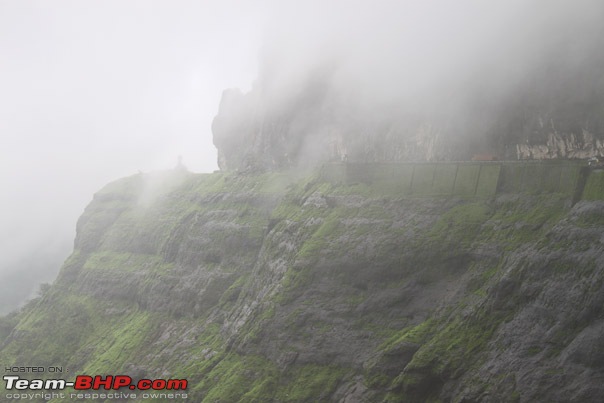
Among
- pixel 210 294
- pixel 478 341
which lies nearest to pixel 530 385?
pixel 478 341

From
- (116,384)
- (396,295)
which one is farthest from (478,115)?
(116,384)

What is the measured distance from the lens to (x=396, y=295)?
342 feet

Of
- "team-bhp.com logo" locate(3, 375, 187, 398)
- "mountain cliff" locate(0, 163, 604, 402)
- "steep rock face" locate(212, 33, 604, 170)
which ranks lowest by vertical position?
"team-bhp.com logo" locate(3, 375, 187, 398)

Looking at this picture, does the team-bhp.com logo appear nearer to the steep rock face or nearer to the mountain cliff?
the mountain cliff

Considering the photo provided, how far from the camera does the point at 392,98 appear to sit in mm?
140500

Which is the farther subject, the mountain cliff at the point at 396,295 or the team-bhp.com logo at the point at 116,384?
the team-bhp.com logo at the point at 116,384

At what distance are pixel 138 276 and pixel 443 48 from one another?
125598 mm

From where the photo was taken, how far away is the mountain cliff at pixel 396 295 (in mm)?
76438

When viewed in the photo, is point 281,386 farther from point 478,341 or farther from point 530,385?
point 530,385

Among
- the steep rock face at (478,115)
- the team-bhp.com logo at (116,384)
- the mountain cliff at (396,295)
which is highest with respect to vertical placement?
the steep rock face at (478,115)

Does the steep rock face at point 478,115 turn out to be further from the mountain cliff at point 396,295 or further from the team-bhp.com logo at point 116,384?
the team-bhp.com logo at point 116,384

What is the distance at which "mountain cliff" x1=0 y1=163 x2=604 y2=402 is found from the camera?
251 ft

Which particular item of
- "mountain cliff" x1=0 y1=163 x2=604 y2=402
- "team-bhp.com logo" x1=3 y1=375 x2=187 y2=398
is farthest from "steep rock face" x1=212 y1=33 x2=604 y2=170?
"team-bhp.com logo" x1=3 y1=375 x2=187 y2=398

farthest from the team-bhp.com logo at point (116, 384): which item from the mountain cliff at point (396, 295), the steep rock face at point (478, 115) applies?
the steep rock face at point (478, 115)
